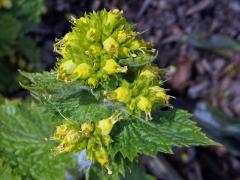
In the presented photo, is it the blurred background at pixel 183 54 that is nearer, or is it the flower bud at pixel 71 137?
the flower bud at pixel 71 137

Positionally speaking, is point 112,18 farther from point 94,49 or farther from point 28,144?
point 28,144

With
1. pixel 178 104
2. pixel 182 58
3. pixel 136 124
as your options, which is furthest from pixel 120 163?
pixel 182 58

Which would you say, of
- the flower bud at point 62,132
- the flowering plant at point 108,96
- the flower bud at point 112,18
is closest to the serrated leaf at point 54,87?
the flowering plant at point 108,96

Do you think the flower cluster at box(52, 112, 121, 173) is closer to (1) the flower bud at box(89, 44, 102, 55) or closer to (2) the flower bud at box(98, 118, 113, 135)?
(2) the flower bud at box(98, 118, 113, 135)

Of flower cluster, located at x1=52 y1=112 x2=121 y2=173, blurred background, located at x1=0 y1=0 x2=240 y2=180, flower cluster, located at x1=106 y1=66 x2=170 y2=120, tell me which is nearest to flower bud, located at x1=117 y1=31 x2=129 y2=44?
flower cluster, located at x1=106 y1=66 x2=170 y2=120

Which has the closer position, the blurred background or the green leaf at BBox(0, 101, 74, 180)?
the green leaf at BBox(0, 101, 74, 180)

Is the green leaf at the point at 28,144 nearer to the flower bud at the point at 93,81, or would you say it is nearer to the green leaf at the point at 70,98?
the green leaf at the point at 70,98

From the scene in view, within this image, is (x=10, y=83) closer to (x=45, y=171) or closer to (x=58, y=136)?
(x=45, y=171)
